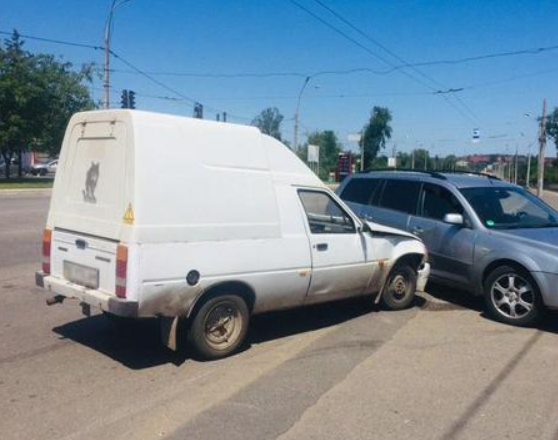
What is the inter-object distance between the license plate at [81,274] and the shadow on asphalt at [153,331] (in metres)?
0.69

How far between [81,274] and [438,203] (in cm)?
506

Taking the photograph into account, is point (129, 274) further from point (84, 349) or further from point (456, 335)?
point (456, 335)

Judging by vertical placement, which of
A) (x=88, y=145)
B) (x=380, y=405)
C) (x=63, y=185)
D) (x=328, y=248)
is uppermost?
(x=88, y=145)

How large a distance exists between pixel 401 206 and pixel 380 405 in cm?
483

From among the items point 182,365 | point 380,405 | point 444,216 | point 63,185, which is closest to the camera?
point 380,405

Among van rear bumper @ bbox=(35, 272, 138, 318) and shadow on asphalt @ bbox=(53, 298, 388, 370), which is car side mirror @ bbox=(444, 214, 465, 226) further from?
van rear bumper @ bbox=(35, 272, 138, 318)

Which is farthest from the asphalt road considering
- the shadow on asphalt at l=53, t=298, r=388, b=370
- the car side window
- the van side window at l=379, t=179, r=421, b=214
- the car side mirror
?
the van side window at l=379, t=179, r=421, b=214

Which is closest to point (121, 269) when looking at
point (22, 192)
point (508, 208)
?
point (508, 208)

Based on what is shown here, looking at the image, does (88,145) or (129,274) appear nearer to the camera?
(129,274)

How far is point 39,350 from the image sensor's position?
5391 mm

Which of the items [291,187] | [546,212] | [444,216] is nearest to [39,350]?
[291,187]

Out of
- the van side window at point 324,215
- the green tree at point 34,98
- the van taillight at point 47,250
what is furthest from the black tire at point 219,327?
the green tree at point 34,98

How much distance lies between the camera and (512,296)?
691 cm

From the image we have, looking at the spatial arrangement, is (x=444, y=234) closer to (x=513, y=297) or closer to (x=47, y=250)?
(x=513, y=297)
